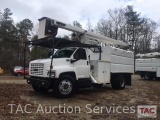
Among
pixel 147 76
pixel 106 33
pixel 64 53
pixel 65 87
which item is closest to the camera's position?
pixel 65 87

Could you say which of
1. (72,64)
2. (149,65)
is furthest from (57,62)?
(149,65)

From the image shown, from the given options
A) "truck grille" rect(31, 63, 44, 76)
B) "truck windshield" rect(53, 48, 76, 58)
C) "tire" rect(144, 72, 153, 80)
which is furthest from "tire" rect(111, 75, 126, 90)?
"tire" rect(144, 72, 153, 80)

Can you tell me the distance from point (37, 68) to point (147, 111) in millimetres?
5278

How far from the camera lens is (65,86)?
1132 cm

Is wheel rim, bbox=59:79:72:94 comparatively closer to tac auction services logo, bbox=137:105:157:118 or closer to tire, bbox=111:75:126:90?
tac auction services logo, bbox=137:105:157:118

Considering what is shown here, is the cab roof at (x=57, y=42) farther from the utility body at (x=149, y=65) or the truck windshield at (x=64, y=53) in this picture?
the utility body at (x=149, y=65)

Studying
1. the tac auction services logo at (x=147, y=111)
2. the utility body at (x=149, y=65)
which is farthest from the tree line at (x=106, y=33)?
the tac auction services logo at (x=147, y=111)

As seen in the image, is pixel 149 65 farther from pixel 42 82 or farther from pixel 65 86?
pixel 42 82

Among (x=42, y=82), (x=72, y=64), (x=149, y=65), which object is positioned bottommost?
(x=42, y=82)

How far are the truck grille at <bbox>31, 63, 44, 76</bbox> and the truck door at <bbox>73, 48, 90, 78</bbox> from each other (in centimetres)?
165

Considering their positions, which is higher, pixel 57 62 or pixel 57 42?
pixel 57 42

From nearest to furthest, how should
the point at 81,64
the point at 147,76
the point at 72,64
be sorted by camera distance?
the point at 72,64
the point at 81,64
the point at 147,76

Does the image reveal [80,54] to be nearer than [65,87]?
No

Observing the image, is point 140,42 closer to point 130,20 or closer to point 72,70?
point 130,20
